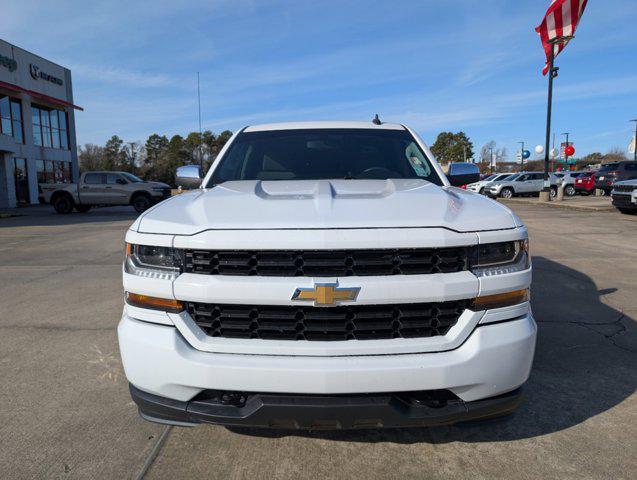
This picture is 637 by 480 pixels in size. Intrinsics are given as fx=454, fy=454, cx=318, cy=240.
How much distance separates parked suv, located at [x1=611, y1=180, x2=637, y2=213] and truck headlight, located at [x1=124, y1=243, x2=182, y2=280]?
51.5 ft

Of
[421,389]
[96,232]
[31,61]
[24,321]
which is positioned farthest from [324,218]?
[31,61]

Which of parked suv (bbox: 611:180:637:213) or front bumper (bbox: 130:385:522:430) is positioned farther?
parked suv (bbox: 611:180:637:213)

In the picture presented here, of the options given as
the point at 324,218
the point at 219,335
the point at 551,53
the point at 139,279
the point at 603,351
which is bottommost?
the point at 603,351

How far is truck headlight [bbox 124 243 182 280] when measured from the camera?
1.97m

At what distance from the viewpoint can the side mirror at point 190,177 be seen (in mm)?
3455

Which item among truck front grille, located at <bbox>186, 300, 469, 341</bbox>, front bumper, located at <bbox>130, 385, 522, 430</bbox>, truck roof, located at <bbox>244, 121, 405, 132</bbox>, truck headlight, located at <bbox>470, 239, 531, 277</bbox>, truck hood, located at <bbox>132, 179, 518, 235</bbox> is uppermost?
truck roof, located at <bbox>244, 121, 405, 132</bbox>

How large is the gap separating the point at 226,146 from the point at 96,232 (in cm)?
991

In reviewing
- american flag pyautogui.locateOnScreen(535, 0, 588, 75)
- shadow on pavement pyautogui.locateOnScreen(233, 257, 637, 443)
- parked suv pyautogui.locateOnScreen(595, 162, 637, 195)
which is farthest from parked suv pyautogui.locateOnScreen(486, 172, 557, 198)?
shadow on pavement pyautogui.locateOnScreen(233, 257, 637, 443)

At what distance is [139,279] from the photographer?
6.58 feet

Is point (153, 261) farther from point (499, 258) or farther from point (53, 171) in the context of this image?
point (53, 171)

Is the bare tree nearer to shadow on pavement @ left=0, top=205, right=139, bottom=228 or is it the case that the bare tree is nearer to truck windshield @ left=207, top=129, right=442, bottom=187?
shadow on pavement @ left=0, top=205, right=139, bottom=228

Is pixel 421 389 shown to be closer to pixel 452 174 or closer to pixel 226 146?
pixel 452 174

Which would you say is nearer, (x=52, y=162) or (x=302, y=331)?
(x=302, y=331)

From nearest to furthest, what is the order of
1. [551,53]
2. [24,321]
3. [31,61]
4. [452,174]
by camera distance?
[452,174] → [24,321] → [551,53] → [31,61]
